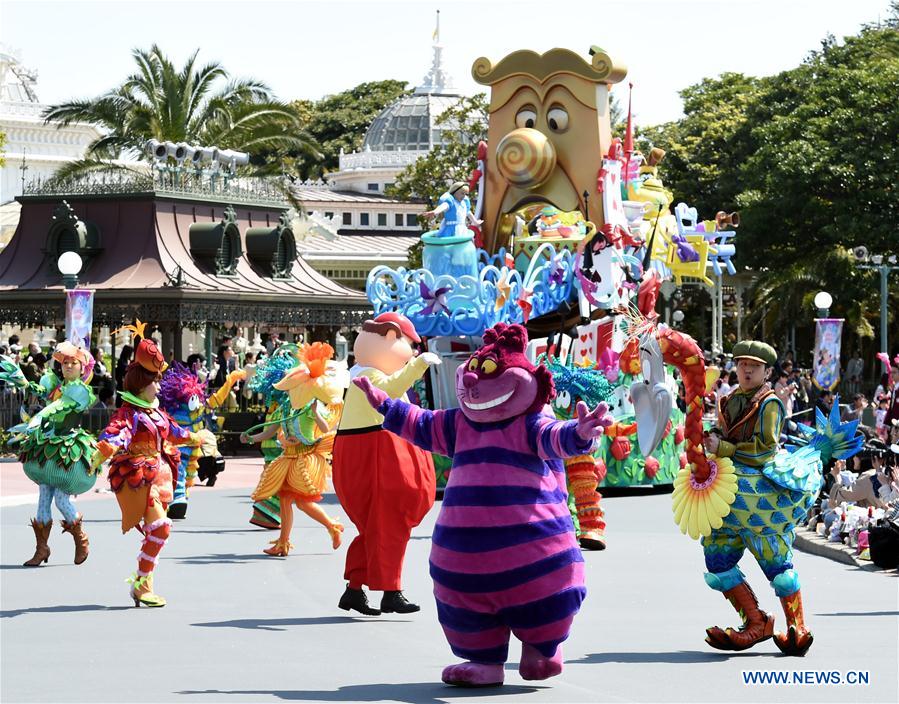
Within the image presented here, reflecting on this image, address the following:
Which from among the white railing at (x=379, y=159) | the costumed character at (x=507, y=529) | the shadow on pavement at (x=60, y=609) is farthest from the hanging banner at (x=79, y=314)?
the white railing at (x=379, y=159)

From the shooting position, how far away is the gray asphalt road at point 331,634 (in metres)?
8.02

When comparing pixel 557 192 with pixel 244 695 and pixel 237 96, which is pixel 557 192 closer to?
pixel 244 695

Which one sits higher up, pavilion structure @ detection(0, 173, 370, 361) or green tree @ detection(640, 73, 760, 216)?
green tree @ detection(640, 73, 760, 216)

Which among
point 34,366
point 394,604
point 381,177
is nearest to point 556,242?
point 34,366

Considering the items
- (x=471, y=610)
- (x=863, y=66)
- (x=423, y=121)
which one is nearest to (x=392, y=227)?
(x=423, y=121)

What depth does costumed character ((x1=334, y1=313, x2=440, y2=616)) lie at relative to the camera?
10.4 meters

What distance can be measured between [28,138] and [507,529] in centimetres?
6680

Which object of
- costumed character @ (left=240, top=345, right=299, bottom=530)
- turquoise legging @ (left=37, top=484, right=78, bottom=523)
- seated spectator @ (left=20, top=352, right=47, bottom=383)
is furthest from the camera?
seated spectator @ (left=20, top=352, right=47, bottom=383)

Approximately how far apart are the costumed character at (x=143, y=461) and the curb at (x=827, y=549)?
5159 mm

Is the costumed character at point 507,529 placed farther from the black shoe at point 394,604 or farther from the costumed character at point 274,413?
the costumed character at point 274,413

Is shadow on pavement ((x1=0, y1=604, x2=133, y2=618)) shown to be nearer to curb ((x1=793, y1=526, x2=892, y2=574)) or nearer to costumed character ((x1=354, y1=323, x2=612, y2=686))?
costumed character ((x1=354, y1=323, x2=612, y2=686))

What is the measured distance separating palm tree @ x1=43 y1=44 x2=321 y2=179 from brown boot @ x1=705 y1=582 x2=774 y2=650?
25344 millimetres

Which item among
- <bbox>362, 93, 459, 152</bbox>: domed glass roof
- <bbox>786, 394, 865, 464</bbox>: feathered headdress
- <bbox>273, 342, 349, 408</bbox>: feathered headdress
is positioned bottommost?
<bbox>273, 342, 349, 408</bbox>: feathered headdress

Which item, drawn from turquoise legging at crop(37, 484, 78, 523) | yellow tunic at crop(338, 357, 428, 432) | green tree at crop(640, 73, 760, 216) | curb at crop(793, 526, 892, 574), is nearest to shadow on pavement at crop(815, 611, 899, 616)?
curb at crop(793, 526, 892, 574)
